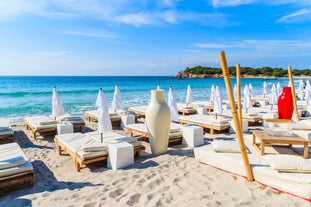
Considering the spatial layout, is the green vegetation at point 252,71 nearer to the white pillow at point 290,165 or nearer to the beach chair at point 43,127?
the beach chair at point 43,127

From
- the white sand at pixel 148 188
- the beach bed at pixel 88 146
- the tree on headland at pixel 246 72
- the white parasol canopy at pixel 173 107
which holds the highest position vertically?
the tree on headland at pixel 246 72

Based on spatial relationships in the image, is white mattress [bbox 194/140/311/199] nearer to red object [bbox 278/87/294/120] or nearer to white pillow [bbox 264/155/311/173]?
white pillow [bbox 264/155/311/173]

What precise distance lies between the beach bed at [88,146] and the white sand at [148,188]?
9.1 inches

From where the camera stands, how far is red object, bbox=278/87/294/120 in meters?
5.15

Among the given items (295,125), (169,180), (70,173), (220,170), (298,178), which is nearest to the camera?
(298,178)

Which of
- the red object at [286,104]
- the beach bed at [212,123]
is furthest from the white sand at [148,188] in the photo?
the beach bed at [212,123]

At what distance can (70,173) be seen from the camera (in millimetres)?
4406

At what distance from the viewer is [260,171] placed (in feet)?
11.2

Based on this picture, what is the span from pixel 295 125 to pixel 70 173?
541cm

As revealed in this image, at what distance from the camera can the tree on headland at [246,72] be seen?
2562 inches

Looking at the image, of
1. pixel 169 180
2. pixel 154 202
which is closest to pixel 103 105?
pixel 169 180

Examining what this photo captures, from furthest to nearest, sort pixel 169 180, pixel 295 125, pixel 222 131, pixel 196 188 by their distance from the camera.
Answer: pixel 222 131, pixel 295 125, pixel 169 180, pixel 196 188

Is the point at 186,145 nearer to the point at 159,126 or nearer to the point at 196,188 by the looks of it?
the point at 159,126

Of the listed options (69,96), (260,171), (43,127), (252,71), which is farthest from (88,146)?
(252,71)
